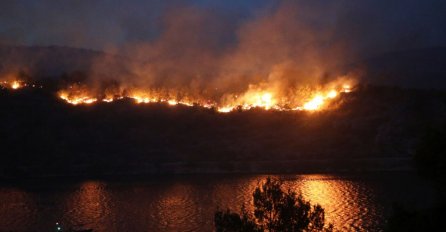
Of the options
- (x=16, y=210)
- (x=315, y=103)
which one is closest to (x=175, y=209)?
(x=16, y=210)

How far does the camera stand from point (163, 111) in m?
153

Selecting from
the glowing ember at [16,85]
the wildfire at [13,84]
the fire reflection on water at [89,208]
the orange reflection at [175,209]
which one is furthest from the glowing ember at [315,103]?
the glowing ember at [16,85]

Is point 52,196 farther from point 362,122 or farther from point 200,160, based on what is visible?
point 362,122

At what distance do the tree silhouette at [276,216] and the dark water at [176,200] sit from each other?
109 feet

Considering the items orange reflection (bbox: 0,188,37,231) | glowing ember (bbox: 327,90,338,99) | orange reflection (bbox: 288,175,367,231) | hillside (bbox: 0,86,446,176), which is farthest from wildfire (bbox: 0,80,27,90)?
orange reflection (bbox: 288,175,367,231)

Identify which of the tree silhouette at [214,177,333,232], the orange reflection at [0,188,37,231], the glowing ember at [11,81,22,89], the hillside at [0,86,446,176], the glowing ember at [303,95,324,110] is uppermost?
the glowing ember at [11,81,22,89]

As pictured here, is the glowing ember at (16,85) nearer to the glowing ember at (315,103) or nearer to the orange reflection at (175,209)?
the orange reflection at (175,209)

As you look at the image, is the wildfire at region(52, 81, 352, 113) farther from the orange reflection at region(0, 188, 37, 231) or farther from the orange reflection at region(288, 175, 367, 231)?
the orange reflection at region(0, 188, 37, 231)

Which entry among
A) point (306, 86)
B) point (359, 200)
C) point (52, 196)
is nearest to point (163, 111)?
point (306, 86)

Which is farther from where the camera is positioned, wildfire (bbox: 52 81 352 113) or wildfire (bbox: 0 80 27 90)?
wildfire (bbox: 0 80 27 90)

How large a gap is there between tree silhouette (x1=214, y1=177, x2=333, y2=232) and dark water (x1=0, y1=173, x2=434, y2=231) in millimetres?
33328

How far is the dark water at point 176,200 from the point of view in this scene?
219ft

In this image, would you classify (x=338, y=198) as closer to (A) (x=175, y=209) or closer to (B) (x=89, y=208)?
(A) (x=175, y=209)

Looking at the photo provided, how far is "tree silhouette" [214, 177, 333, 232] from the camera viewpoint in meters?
23.4
